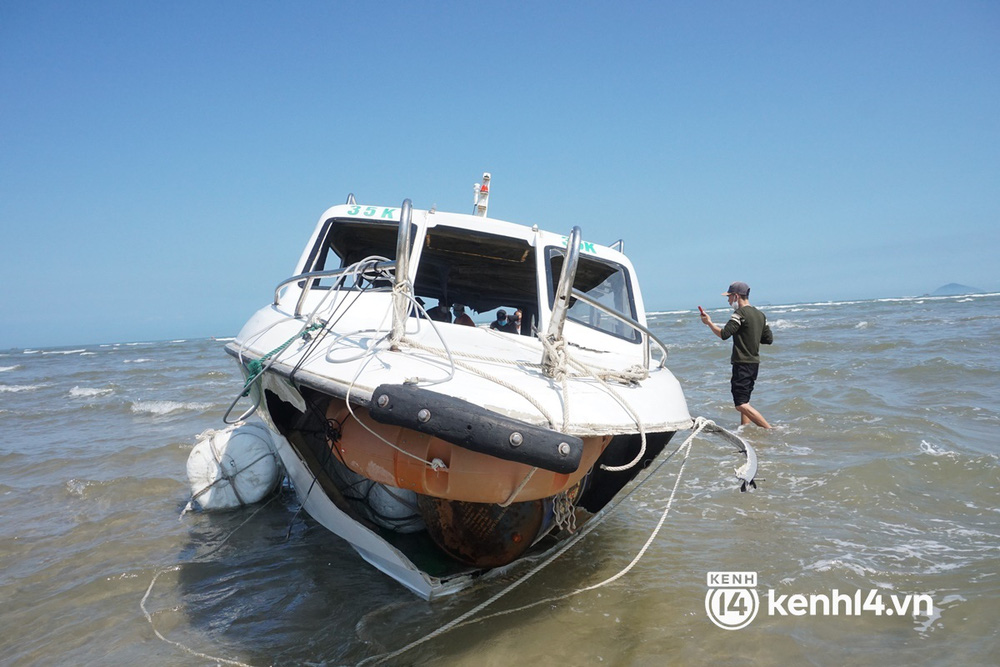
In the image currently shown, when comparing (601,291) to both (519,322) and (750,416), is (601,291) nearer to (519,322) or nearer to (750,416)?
(519,322)

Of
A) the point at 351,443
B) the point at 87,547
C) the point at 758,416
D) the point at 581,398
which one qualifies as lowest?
the point at 87,547

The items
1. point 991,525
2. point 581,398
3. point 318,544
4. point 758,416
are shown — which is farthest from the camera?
point 758,416

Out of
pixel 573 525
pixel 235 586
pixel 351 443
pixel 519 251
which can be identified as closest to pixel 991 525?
pixel 573 525

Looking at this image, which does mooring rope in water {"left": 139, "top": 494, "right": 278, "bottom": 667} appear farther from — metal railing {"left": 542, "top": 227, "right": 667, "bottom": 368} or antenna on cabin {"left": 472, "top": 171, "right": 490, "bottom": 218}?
antenna on cabin {"left": 472, "top": 171, "right": 490, "bottom": 218}

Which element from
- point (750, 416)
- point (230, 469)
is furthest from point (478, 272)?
point (750, 416)

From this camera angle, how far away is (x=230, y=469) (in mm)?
5285

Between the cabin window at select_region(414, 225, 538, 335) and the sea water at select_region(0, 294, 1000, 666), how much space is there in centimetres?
198

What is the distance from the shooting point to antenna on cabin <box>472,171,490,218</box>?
518 cm

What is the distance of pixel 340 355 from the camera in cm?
320

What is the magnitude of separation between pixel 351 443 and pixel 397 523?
96 centimetres

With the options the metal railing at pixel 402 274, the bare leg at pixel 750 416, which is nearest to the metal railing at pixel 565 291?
the metal railing at pixel 402 274

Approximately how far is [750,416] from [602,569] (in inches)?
171

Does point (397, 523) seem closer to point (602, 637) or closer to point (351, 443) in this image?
point (351, 443)

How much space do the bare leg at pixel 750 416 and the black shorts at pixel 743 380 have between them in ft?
0.28
